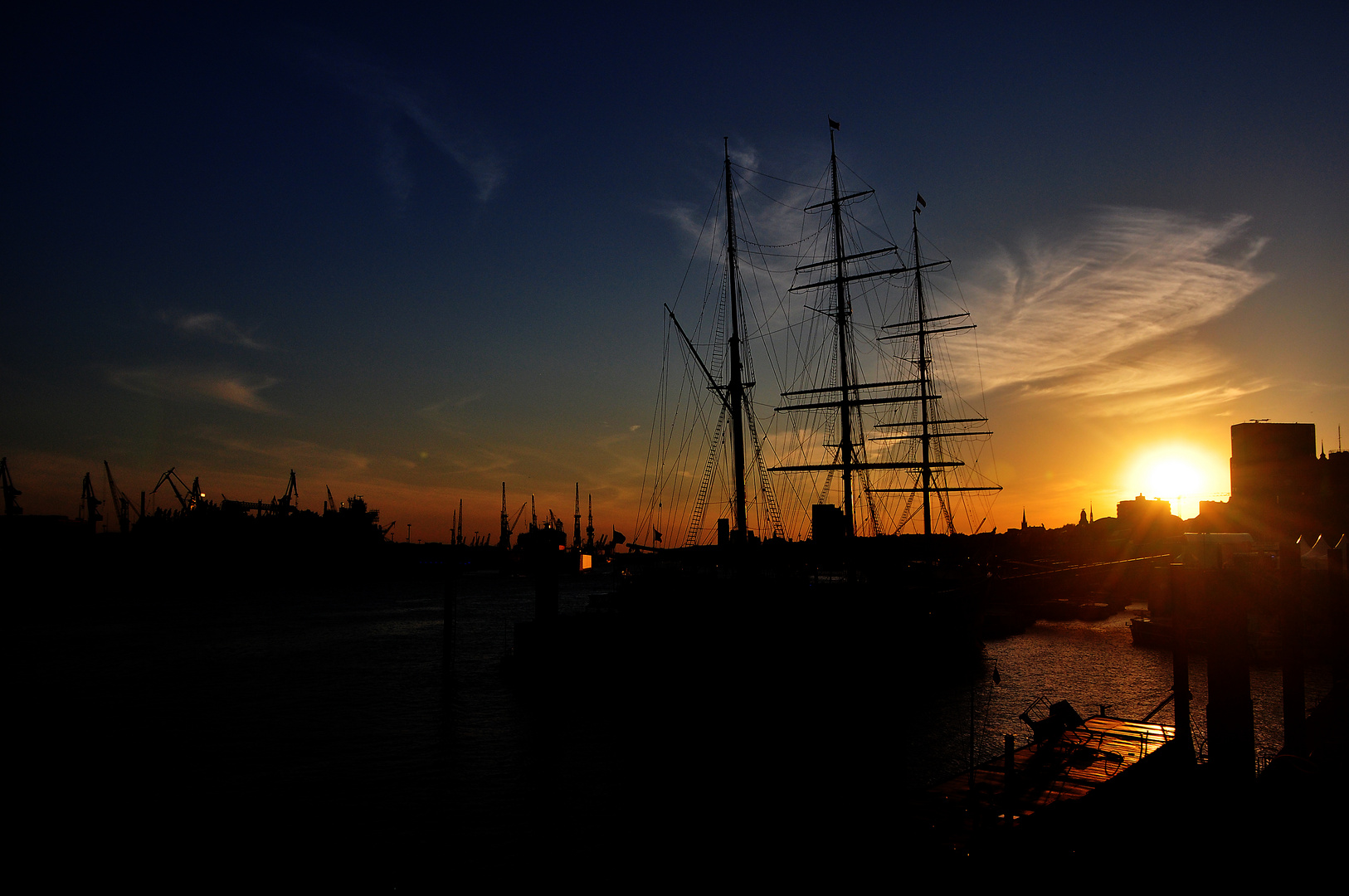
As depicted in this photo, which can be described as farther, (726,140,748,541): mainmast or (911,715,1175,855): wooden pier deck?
(726,140,748,541): mainmast

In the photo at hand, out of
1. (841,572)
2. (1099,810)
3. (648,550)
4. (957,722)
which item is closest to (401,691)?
(648,550)

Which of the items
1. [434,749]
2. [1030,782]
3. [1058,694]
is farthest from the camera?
[1058,694]

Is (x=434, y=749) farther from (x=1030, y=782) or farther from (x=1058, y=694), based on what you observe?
(x=1058, y=694)

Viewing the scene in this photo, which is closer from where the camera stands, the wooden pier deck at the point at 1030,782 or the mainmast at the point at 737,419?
the wooden pier deck at the point at 1030,782

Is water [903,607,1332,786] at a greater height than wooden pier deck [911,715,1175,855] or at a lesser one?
lesser

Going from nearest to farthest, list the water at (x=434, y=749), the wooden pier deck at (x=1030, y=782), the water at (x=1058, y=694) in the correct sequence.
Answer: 1. the wooden pier deck at (x=1030, y=782)
2. the water at (x=434, y=749)
3. the water at (x=1058, y=694)

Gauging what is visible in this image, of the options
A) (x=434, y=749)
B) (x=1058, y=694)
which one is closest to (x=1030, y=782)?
(x=434, y=749)

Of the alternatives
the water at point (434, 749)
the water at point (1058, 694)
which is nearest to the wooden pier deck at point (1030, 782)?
the water at point (1058, 694)

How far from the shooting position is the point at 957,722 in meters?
36.5

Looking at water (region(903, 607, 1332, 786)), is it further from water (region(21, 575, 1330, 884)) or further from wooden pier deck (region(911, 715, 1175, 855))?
wooden pier deck (region(911, 715, 1175, 855))

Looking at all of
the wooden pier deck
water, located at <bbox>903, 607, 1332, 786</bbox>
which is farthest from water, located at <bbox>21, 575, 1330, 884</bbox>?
the wooden pier deck

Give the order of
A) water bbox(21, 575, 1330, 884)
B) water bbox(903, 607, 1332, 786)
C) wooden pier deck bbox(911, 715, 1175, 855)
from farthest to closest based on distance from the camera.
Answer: water bbox(903, 607, 1332, 786) < water bbox(21, 575, 1330, 884) < wooden pier deck bbox(911, 715, 1175, 855)

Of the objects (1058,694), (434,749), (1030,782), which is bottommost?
(1058,694)

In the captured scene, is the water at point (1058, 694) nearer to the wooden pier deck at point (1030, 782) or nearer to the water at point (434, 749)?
the water at point (434, 749)
